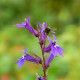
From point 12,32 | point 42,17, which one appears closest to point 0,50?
point 12,32

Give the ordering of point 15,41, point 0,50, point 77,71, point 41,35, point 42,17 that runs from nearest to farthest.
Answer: point 41,35 < point 77,71 < point 0,50 < point 15,41 < point 42,17

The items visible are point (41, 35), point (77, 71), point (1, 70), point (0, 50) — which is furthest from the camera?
point (0, 50)

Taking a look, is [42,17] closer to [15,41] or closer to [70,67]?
[15,41]

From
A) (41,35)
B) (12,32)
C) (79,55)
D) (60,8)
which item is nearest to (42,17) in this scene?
(60,8)

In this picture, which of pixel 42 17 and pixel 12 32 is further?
pixel 42 17

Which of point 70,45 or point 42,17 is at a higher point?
point 42,17

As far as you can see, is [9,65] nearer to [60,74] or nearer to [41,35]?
[60,74]

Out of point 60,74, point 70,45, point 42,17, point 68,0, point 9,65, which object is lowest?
point 60,74
